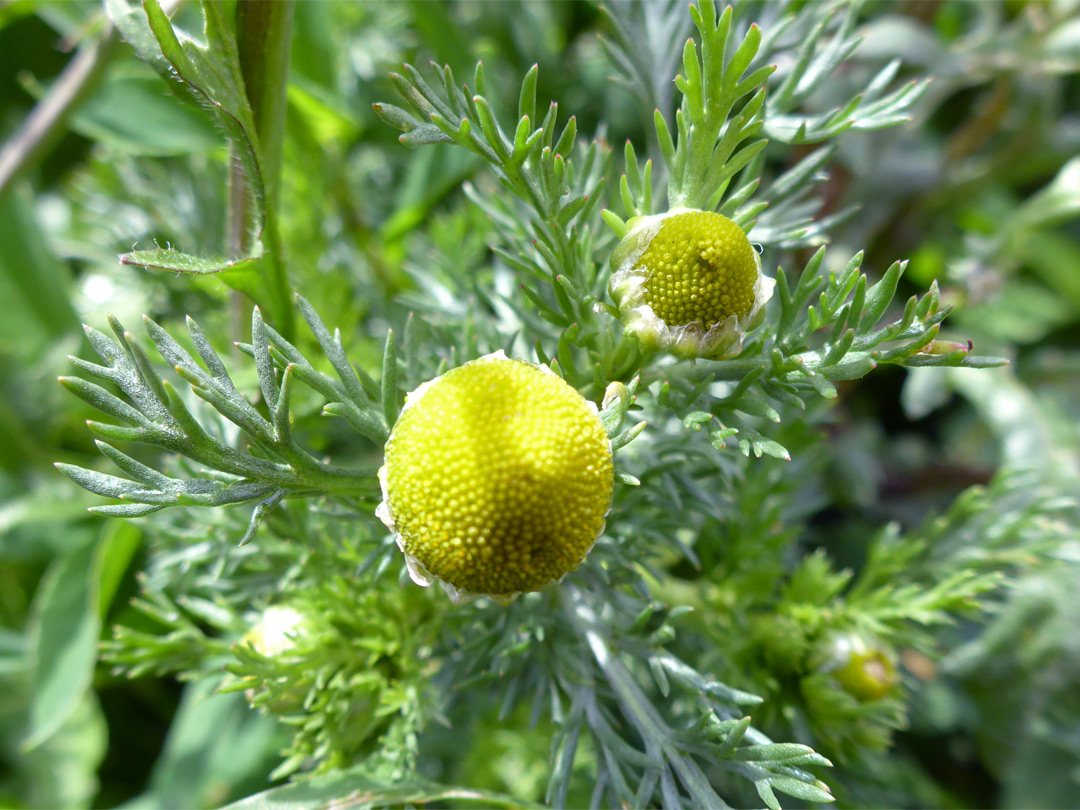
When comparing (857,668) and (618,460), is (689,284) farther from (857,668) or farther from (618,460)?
(857,668)

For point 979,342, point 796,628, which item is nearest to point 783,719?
point 796,628

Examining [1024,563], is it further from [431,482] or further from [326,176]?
[326,176]

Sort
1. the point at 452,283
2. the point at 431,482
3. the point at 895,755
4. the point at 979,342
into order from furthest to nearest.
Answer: the point at 979,342 < the point at 895,755 < the point at 452,283 < the point at 431,482

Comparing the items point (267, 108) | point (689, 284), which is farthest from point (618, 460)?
point (267, 108)

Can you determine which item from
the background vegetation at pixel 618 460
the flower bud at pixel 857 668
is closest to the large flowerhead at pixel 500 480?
the background vegetation at pixel 618 460

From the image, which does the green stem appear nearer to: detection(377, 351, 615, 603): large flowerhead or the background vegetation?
the background vegetation

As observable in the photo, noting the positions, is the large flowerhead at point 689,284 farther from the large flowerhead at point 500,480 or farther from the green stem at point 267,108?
the green stem at point 267,108

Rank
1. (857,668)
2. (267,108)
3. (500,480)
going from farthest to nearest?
1. (857,668)
2. (267,108)
3. (500,480)
